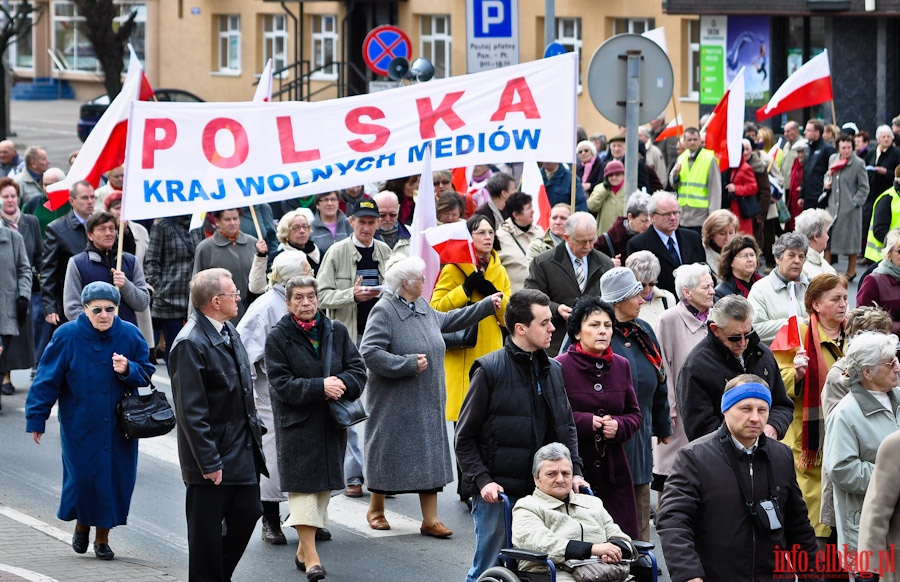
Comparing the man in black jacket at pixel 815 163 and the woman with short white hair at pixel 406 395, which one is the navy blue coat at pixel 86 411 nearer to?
the woman with short white hair at pixel 406 395

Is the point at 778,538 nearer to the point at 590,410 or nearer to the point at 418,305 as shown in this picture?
the point at 590,410

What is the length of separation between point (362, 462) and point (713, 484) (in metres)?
Answer: 4.86

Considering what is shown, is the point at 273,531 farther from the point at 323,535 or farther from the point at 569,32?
the point at 569,32

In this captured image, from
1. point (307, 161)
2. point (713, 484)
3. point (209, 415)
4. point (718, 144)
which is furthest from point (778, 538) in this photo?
point (718, 144)

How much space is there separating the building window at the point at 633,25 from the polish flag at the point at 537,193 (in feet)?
60.5

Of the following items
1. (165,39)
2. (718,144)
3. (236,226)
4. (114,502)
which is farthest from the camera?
(165,39)

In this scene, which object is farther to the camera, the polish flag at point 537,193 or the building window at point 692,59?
the building window at point 692,59

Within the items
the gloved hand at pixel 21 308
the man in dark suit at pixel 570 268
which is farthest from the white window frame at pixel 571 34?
the man in dark suit at pixel 570 268

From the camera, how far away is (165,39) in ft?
150

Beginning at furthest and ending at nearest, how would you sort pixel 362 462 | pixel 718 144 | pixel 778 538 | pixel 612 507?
pixel 718 144 → pixel 362 462 → pixel 612 507 → pixel 778 538

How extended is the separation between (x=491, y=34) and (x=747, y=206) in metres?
4.44

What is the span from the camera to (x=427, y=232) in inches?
431

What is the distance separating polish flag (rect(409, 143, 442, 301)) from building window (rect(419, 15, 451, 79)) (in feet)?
86.3

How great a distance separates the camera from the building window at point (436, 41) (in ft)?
124
